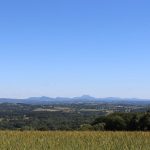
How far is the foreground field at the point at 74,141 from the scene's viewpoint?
39.3 ft

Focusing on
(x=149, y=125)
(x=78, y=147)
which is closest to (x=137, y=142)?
(x=78, y=147)

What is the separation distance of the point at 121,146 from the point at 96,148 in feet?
2.67

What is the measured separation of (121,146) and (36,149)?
2.47m

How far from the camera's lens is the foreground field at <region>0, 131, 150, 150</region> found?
1198cm

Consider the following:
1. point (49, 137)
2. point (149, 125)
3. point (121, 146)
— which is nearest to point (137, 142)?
point (121, 146)

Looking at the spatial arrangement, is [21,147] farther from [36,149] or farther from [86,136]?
[86,136]

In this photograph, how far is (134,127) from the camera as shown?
21781 mm

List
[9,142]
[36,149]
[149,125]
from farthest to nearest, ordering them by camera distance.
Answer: [149,125] < [9,142] < [36,149]

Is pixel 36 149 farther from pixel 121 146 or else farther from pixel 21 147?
pixel 121 146

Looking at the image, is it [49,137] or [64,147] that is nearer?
[64,147]

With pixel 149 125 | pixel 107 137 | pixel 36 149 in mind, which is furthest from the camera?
pixel 149 125

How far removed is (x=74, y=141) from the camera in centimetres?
1339

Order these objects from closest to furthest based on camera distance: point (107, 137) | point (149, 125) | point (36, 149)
→ point (36, 149) → point (107, 137) → point (149, 125)

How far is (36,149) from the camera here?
11578 mm
